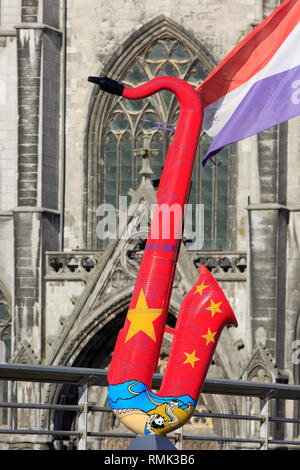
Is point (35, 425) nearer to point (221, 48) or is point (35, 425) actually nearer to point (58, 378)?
point (221, 48)

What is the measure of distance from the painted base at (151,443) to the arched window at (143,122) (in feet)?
55.2

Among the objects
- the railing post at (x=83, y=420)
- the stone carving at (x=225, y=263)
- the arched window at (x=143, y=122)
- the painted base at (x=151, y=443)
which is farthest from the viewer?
Answer: the arched window at (x=143, y=122)

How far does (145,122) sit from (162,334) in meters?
17.4

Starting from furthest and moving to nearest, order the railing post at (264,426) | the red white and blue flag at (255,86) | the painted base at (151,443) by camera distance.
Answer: the railing post at (264,426)
the red white and blue flag at (255,86)
the painted base at (151,443)

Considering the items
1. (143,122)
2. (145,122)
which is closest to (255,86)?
(143,122)

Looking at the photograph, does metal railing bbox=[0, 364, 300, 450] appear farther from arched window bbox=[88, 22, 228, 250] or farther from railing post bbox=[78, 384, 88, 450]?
arched window bbox=[88, 22, 228, 250]

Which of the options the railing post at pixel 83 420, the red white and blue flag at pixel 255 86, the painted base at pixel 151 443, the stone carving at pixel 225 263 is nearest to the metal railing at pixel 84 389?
the railing post at pixel 83 420

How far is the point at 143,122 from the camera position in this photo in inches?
1049

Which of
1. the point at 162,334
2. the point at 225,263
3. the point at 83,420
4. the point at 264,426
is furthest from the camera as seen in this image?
the point at 225,263

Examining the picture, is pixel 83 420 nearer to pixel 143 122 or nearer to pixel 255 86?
pixel 255 86

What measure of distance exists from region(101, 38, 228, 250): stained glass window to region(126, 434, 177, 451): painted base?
1681 cm

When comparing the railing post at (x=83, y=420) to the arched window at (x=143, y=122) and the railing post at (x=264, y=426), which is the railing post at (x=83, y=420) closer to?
the railing post at (x=264, y=426)

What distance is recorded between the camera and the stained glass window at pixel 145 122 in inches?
1041

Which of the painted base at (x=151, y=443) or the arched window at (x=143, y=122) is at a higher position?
the arched window at (x=143, y=122)
